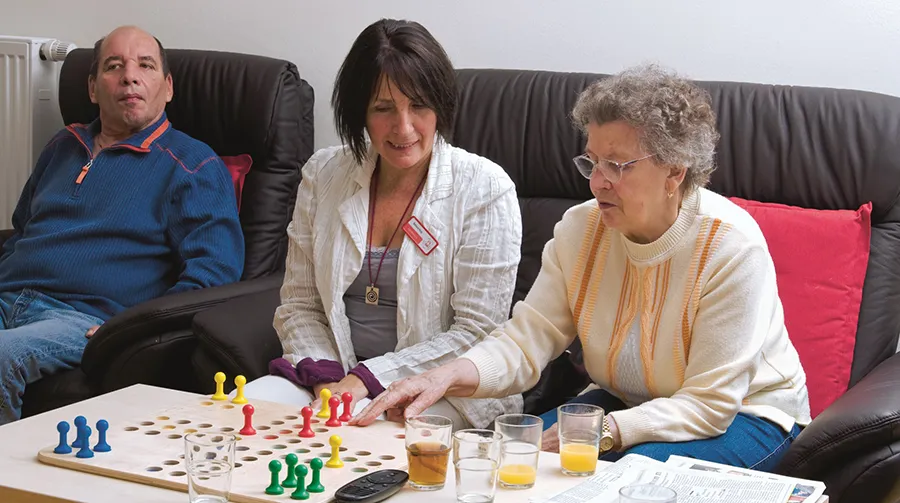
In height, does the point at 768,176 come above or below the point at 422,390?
above

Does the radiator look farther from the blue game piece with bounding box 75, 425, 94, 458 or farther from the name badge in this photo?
the blue game piece with bounding box 75, 425, 94, 458

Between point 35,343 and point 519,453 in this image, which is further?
point 35,343

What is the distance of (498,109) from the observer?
2.86 meters

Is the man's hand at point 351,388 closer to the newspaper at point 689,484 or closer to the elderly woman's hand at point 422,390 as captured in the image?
the elderly woman's hand at point 422,390

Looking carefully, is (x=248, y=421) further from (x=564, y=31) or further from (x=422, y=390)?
(x=564, y=31)

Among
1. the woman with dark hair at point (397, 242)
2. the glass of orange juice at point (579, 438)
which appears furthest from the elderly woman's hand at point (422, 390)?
the glass of orange juice at point (579, 438)

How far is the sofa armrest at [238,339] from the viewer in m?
2.45

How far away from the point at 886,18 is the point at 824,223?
23.9 inches

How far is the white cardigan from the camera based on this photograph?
226cm

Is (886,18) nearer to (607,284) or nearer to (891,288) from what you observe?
(891,288)

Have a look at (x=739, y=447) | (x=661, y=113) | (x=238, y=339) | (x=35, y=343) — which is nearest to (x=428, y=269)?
(x=238, y=339)

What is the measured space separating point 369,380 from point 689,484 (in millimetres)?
807

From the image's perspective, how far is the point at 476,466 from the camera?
143 cm

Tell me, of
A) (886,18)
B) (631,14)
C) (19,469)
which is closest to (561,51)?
(631,14)
